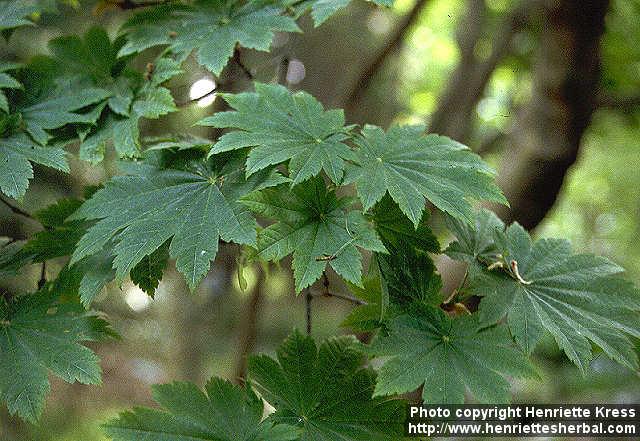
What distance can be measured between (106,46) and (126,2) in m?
0.20

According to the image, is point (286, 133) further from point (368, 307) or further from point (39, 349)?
point (39, 349)

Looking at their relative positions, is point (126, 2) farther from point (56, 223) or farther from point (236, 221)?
point (236, 221)

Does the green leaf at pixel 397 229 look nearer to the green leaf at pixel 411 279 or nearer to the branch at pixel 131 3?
the green leaf at pixel 411 279

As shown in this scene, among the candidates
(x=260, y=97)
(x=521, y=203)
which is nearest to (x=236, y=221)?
(x=260, y=97)

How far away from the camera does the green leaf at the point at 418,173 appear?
2.60 ft

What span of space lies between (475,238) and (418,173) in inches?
7.0

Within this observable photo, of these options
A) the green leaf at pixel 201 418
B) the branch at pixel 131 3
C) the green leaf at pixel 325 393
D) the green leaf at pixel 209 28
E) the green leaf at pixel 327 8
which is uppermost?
the green leaf at pixel 327 8

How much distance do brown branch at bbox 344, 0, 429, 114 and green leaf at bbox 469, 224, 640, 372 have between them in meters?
1.28

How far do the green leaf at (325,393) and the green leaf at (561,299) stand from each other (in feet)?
0.68

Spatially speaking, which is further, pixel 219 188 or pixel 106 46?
pixel 106 46

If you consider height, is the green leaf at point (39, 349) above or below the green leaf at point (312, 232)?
below

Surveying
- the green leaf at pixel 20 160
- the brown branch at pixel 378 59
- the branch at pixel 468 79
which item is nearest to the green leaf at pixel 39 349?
the green leaf at pixel 20 160

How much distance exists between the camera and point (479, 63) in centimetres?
242

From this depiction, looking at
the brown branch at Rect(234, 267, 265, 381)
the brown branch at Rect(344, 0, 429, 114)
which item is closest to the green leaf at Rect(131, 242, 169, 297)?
the brown branch at Rect(234, 267, 265, 381)
